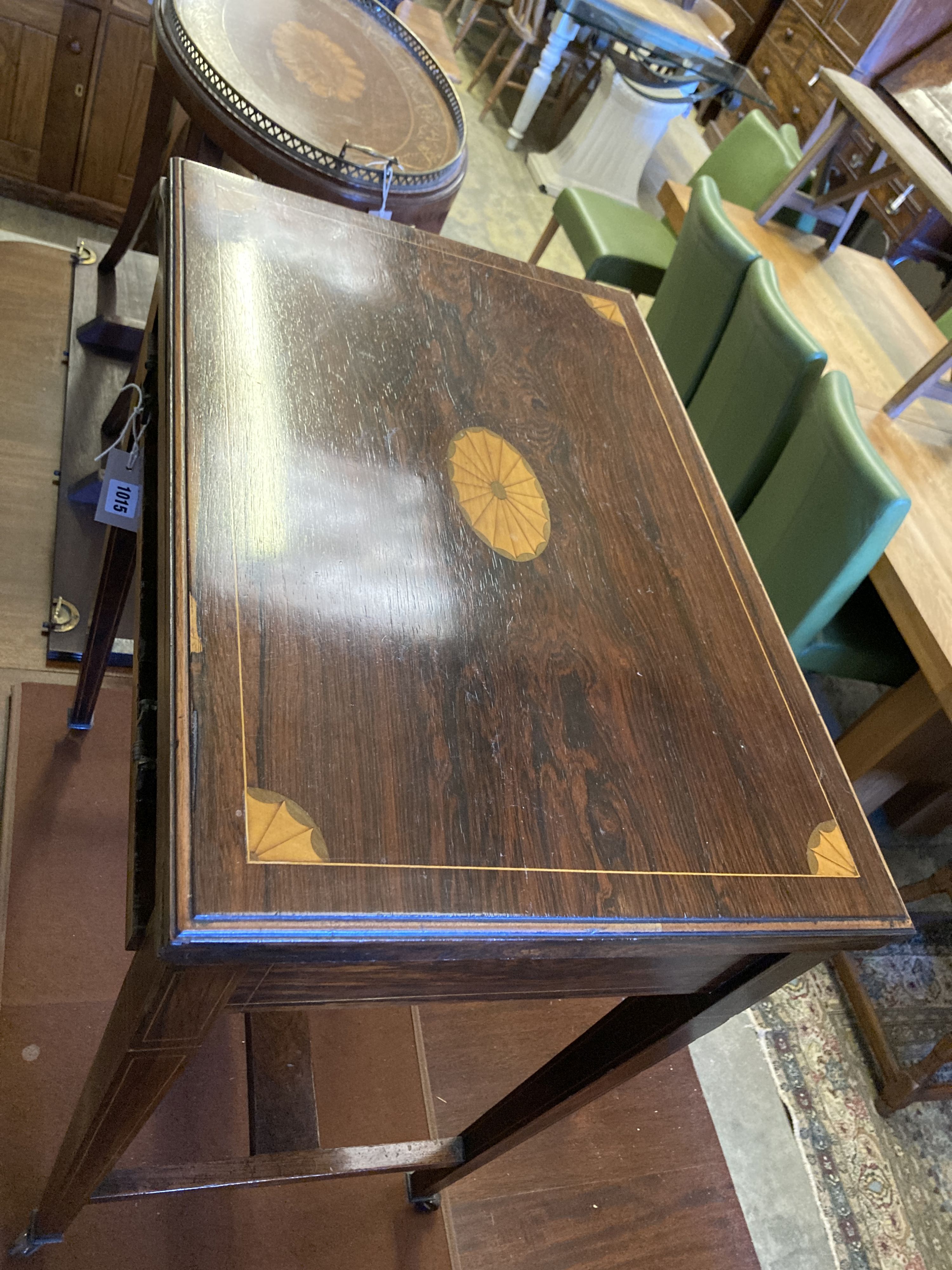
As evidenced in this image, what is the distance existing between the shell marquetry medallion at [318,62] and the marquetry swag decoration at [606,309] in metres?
0.75

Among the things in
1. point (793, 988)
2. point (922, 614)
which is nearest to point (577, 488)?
point (922, 614)

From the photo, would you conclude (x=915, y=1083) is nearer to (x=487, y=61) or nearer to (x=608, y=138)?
(x=608, y=138)

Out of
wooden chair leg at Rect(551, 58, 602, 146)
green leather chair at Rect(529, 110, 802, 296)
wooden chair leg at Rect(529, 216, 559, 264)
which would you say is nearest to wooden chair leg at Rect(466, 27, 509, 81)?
wooden chair leg at Rect(551, 58, 602, 146)

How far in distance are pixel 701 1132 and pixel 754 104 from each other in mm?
4332

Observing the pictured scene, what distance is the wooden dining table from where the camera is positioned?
76.4 inches

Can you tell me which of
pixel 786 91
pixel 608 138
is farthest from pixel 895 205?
pixel 786 91

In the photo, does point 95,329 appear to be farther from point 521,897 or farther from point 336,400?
point 521,897

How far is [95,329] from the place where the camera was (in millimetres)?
2260

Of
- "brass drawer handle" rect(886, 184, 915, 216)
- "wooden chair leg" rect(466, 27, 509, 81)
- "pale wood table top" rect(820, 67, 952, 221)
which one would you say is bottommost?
"wooden chair leg" rect(466, 27, 509, 81)

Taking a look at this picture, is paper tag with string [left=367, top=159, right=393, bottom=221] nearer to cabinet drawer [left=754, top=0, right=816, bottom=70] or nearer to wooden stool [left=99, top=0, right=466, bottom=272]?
wooden stool [left=99, top=0, right=466, bottom=272]

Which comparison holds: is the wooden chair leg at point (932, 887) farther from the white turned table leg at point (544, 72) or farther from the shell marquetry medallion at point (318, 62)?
the white turned table leg at point (544, 72)

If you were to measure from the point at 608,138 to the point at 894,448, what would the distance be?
2.73 meters

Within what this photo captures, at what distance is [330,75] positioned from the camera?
1870 mm

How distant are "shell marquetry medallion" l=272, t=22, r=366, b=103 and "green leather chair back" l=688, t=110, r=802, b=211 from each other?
137 centimetres
